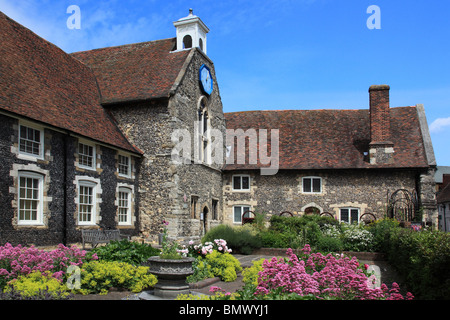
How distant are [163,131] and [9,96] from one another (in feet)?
24.0

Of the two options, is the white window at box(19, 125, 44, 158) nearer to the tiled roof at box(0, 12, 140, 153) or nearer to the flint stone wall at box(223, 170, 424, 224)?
the tiled roof at box(0, 12, 140, 153)

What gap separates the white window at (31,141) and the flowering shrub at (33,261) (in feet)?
14.4

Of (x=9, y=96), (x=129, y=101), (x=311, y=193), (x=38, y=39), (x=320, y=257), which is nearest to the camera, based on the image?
(x=320, y=257)

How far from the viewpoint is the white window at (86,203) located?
619 inches

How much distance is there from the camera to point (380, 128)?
24609 millimetres

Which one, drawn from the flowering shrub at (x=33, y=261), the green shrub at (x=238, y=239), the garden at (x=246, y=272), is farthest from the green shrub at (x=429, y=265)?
the green shrub at (x=238, y=239)

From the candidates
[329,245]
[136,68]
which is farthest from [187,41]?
[329,245]

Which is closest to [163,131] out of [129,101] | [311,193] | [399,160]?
[129,101]

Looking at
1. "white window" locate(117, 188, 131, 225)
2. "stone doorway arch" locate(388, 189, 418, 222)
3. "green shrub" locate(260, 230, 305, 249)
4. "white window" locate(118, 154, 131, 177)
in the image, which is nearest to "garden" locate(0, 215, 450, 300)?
"green shrub" locate(260, 230, 305, 249)

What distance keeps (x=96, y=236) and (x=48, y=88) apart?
20.1ft

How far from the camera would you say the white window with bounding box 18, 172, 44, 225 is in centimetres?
1309

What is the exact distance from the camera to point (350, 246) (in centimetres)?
1675

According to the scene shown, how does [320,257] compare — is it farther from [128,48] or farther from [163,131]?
[128,48]

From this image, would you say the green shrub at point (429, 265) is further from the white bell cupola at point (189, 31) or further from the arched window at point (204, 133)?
the white bell cupola at point (189, 31)
